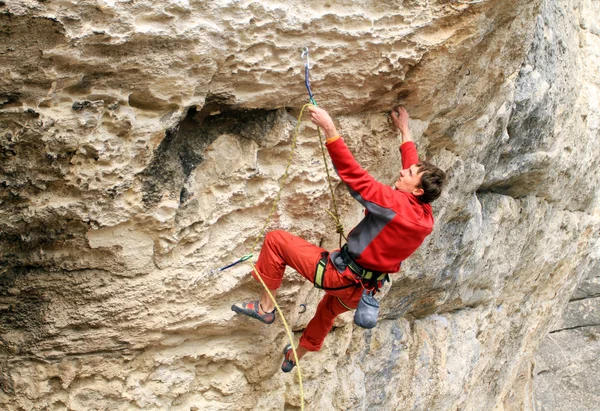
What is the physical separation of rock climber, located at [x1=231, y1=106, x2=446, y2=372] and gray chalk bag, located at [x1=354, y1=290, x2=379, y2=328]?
0.07 metres

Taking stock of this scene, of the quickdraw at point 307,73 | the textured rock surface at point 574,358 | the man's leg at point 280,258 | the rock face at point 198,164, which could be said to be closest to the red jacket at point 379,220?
the man's leg at point 280,258

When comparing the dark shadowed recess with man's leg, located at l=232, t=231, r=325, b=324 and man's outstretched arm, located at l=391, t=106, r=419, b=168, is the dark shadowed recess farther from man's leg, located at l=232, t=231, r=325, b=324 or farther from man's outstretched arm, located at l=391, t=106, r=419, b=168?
man's outstretched arm, located at l=391, t=106, r=419, b=168

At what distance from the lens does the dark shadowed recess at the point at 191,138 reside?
3037 millimetres

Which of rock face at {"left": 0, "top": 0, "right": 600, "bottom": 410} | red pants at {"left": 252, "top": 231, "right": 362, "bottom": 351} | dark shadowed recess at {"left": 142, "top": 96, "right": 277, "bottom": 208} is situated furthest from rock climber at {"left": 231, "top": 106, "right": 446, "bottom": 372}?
dark shadowed recess at {"left": 142, "top": 96, "right": 277, "bottom": 208}

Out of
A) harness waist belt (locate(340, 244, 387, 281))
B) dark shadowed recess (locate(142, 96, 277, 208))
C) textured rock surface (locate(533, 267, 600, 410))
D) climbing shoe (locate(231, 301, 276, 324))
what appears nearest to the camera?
dark shadowed recess (locate(142, 96, 277, 208))

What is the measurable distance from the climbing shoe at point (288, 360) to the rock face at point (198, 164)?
0.16 ft

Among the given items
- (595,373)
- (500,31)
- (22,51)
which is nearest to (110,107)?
(22,51)

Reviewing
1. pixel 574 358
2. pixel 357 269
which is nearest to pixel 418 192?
pixel 357 269

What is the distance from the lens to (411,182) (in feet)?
10.7

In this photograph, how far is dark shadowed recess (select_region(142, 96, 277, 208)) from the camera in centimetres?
304

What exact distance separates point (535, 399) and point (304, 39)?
7.93 meters

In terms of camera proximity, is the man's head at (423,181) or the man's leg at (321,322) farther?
the man's leg at (321,322)

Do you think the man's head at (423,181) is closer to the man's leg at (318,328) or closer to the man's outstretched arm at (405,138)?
the man's outstretched arm at (405,138)

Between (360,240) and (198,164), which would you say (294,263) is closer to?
(360,240)
